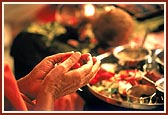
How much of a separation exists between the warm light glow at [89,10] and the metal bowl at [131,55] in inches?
7.0

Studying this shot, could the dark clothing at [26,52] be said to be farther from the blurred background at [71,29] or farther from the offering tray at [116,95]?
the offering tray at [116,95]

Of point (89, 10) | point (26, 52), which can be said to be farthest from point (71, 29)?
point (26, 52)

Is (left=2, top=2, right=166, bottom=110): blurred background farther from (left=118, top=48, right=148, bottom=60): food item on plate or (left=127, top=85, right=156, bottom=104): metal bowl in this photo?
(left=127, top=85, right=156, bottom=104): metal bowl

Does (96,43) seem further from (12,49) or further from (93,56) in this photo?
(12,49)

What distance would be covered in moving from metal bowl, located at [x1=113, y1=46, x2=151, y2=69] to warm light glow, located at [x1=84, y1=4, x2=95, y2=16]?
179 millimetres

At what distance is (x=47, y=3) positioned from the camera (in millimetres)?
2002

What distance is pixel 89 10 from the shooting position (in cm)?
205

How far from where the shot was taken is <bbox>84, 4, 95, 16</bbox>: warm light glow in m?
2.03

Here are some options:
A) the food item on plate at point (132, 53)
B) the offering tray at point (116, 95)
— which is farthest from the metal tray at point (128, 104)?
the food item on plate at point (132, 53)

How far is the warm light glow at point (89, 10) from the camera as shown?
2.03m

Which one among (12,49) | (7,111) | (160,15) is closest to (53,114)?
(7,111)

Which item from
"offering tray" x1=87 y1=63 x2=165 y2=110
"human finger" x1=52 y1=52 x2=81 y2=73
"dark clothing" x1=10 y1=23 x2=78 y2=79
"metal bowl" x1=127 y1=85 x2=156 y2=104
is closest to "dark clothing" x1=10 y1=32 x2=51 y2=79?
"dark clothing" x1=10 y1=23 x2=78 y2=79

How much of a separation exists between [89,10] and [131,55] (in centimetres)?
25

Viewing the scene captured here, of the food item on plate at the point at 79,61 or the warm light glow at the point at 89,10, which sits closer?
the food item on plate at the point at 79,61
